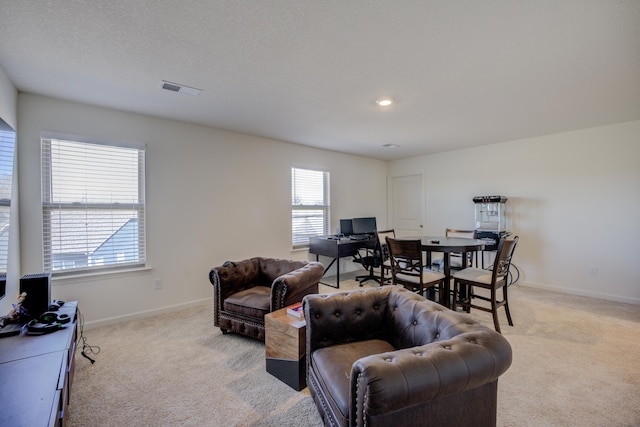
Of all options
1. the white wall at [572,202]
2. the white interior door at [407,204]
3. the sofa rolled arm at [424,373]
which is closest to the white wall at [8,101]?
the sofa rolled arm at [424,373]

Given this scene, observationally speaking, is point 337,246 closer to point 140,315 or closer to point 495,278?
point 495,278

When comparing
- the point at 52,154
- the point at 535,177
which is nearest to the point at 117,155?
the point at 52,154

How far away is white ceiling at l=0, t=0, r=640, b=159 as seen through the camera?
160cm

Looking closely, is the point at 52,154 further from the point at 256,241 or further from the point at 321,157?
the point at 321,157

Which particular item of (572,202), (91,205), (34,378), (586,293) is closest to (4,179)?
(91,205)

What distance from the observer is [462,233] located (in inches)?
169

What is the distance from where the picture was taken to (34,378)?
128 cm

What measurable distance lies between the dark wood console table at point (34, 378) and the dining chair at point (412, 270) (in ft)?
9.08

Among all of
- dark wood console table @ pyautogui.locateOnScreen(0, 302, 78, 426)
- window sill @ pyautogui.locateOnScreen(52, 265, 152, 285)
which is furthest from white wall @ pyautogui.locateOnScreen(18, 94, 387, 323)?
dark wood console table @ pyautogui.locateOnScreen(0, 302, 78, 426)

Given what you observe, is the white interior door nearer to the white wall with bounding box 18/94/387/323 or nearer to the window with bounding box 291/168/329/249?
the window with bounding box 291/168/329/249

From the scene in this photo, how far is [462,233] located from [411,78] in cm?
275

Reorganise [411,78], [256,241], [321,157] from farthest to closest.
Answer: [321,157] < [256,241] < [411,78]

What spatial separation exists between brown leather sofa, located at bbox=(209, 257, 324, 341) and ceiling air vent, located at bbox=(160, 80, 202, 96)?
66.1 inches

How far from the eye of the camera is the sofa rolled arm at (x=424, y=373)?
946 millimetres
